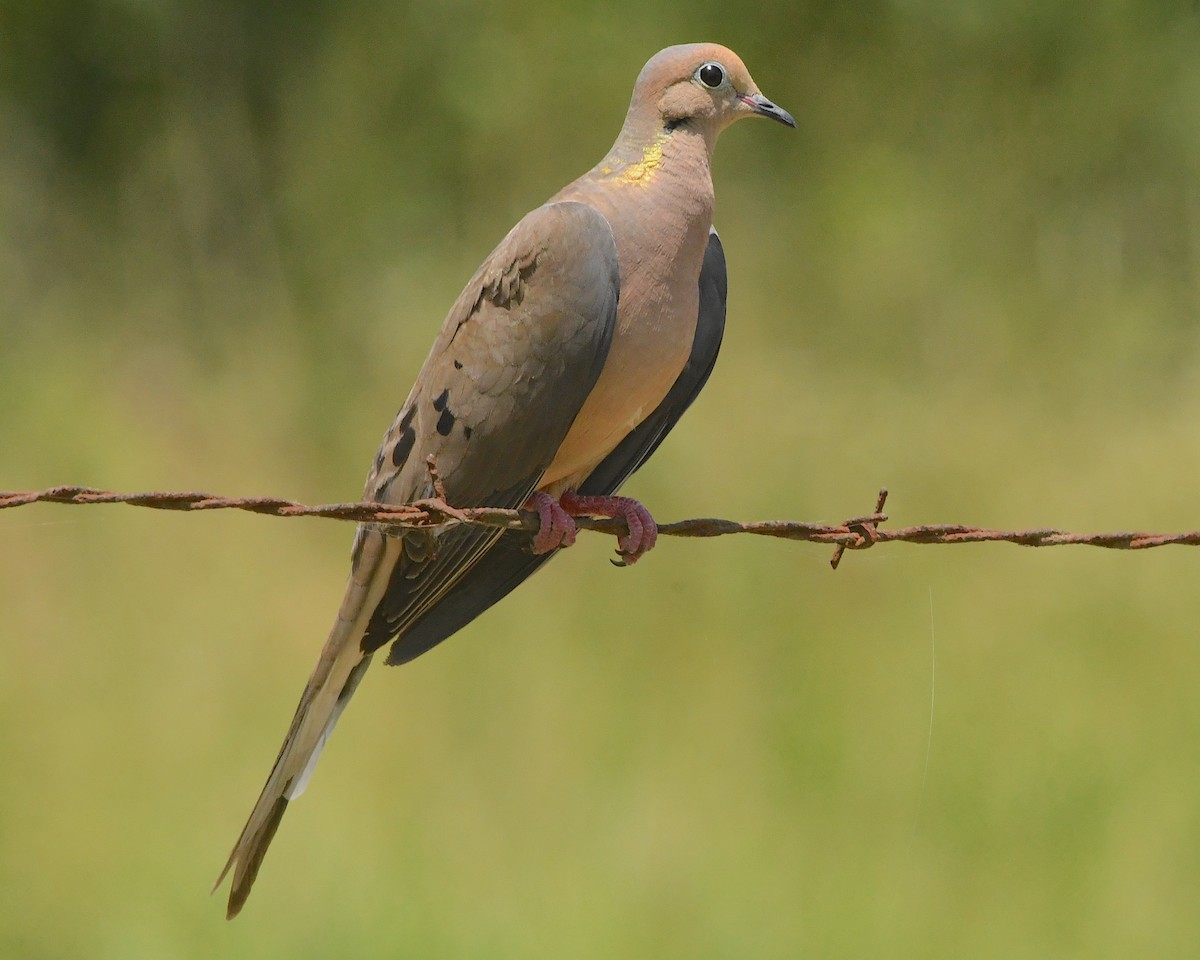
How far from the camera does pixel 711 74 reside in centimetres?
341

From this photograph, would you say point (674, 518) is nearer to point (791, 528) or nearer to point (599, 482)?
point (599, 482)

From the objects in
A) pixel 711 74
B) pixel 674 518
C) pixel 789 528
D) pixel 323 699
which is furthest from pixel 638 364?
pixel 674 518

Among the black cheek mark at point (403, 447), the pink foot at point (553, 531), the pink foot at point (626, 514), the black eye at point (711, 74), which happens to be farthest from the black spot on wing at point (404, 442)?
the black eye at point (711, 74)

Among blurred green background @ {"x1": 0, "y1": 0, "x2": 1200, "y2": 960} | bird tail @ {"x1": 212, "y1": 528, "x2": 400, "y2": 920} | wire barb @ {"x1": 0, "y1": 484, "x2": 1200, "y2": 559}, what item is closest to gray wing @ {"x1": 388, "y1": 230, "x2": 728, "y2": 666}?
bird tail @ {"x1": 212, "y1": 528, "x2": 400, "y2": 920}

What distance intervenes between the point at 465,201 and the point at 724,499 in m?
1.92

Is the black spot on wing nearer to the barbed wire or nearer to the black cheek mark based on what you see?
the black cheek mark

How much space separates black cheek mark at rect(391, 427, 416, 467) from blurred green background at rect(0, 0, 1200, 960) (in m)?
1.45

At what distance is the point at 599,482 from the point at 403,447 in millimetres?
498

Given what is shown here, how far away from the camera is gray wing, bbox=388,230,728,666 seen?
130 inches

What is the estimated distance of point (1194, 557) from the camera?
4824 mm

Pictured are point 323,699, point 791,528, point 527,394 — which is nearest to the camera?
point 791,528

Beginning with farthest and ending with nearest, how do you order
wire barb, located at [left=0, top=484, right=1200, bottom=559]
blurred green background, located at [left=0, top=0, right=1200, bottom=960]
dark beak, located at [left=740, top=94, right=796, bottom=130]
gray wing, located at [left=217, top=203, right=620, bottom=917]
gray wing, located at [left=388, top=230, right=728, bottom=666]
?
blurred green background, located at [left=0, top=0, right=1200, bottom=960] → dark beak, located at [left=740, top=94, right=796, bottom=130] → gray wing, located at [left=388, top=230, right=728, bottom=666] → gray wing, located at [left=217, top=203, right=620, bottom=917] → wire barb, located at [left=0, top=484, right=1200, bottom=559]

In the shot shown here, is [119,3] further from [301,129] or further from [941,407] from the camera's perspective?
[941,407]

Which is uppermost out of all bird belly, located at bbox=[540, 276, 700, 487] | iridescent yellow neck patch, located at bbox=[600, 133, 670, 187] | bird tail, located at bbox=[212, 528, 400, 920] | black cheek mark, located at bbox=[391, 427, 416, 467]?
iridescent yellow neck patch, located at bbox=[600, 133, 670, 187]
